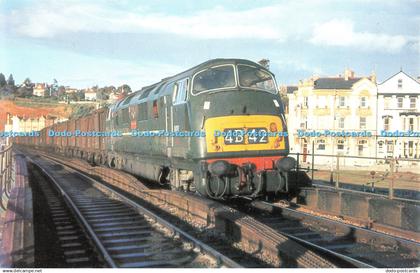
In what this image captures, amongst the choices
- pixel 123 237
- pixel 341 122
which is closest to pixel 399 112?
pixel 341 122

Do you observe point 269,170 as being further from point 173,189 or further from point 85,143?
point 85,143

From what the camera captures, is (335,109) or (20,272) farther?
(335,109)

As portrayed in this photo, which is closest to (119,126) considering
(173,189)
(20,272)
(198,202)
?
(173,189)

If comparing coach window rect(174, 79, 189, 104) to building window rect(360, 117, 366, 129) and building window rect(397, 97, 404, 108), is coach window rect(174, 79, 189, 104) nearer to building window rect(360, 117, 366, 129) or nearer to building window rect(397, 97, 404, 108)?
building window rect(397, 97, 404, 108)

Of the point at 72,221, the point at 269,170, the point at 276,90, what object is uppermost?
the point at 276,90

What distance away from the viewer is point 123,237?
9914 millimetres

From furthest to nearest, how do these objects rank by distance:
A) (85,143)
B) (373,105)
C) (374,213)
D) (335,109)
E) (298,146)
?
(335,109) < (373,105) < (298,146) < (85,143) < (374,213)

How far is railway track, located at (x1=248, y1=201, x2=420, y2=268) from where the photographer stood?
7.98 metres

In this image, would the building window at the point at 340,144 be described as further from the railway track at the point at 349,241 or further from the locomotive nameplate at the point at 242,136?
the locomotive nameplate at the point at 242,136

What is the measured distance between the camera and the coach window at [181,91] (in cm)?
1241

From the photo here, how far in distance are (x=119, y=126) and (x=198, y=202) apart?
11.5 metres

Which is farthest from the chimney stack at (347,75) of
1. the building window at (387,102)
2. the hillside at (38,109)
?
the hillside at (38,109)

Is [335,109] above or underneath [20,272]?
above

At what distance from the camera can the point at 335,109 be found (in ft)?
182
